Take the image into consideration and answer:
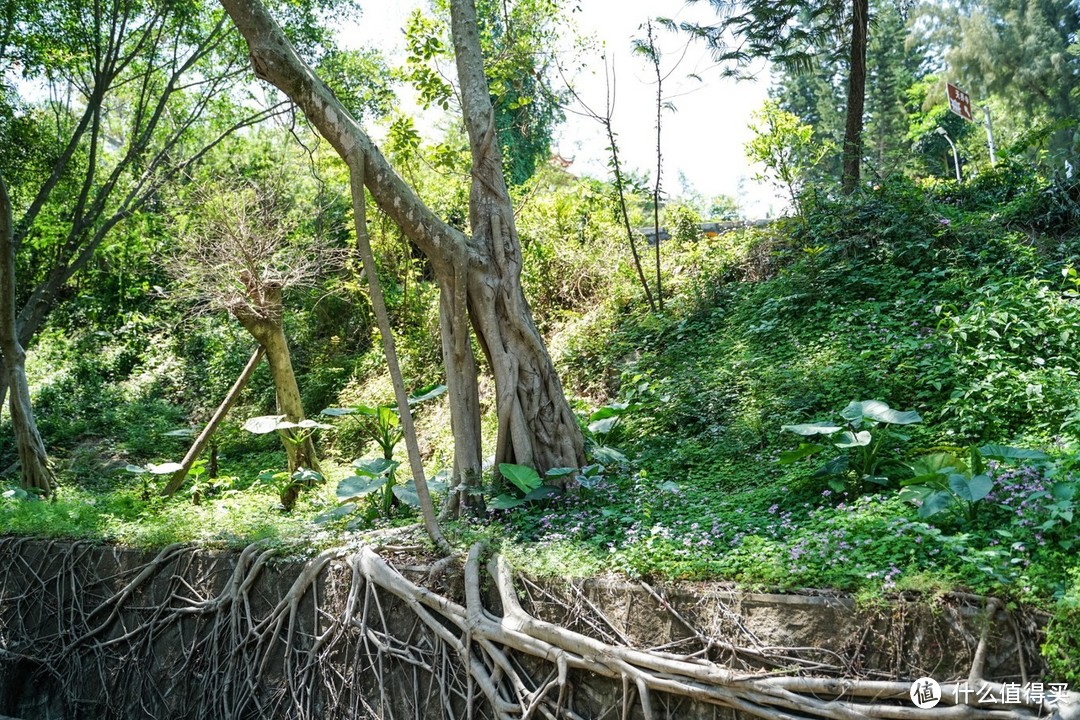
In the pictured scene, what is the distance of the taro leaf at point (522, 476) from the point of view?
211 inches

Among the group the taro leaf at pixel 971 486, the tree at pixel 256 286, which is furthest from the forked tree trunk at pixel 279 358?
the taro leaf at pixel 971 486

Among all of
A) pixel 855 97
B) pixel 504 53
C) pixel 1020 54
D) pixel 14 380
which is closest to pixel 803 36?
pixel 855 97

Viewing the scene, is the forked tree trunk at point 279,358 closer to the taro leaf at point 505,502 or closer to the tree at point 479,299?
the tree at point 479,299

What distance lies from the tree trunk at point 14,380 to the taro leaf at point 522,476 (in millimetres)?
6429

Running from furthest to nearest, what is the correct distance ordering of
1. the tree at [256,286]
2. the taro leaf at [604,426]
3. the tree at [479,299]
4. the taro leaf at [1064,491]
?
the tree at [256,286] → the taro leaf at [604,426] → the tree at [479,299] → the taro leaf at [1064,491]

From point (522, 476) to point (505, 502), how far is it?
0.75 ft

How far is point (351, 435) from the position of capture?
10.1 meters

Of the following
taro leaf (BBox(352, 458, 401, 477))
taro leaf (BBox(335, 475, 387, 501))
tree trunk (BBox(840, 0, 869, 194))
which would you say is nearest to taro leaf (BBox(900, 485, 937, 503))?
taro leaf (BBox(352, 458, 401, 477))

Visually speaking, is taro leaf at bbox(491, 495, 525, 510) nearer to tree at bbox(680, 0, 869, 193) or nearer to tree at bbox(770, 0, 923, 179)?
tree at bbox(680, 0, 869, 193)

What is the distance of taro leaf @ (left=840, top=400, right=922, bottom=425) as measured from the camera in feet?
14.7

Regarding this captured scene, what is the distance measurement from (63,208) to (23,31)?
15.5 ft

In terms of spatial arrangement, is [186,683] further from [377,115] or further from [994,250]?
[377,115]

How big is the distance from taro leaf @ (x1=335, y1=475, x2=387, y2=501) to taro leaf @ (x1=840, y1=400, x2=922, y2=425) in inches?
119

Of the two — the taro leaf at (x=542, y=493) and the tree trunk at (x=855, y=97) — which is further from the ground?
the tree trunk at (x=855, y=97)
